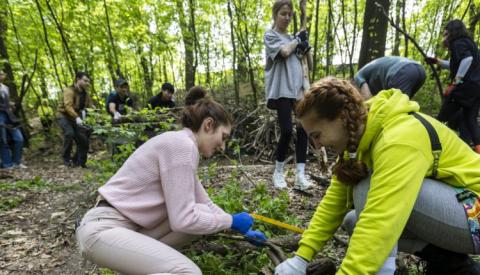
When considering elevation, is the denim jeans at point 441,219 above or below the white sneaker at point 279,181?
above

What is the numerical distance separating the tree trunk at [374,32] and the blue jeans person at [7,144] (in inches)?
285

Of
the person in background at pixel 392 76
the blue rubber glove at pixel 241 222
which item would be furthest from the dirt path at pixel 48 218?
the person in background at pixel 392 76

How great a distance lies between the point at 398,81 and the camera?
11.7 ft

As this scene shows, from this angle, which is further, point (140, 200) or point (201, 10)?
point (201, 10)

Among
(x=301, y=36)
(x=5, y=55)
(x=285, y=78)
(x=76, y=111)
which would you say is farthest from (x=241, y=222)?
(x=5, y=55)

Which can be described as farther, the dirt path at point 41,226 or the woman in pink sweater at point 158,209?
the dirt path at point 41,226

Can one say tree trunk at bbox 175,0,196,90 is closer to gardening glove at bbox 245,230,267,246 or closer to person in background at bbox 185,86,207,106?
person in background at bbox 185,86,207,106

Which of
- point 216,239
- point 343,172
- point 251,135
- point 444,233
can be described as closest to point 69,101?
point 251,135

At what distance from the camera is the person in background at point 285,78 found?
11.8 ft

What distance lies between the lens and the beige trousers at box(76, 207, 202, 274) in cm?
171

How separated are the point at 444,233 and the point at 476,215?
156mm

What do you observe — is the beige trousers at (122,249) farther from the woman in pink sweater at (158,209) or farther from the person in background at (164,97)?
the person in background at (164,97)

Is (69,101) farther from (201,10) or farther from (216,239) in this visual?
(216,239)

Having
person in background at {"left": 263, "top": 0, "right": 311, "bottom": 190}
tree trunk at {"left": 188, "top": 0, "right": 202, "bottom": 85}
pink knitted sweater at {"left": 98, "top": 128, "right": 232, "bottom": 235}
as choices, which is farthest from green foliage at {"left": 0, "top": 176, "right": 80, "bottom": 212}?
tree trunk at {"left": 188, "top": 0, "right": 202, "bottom": 85}
